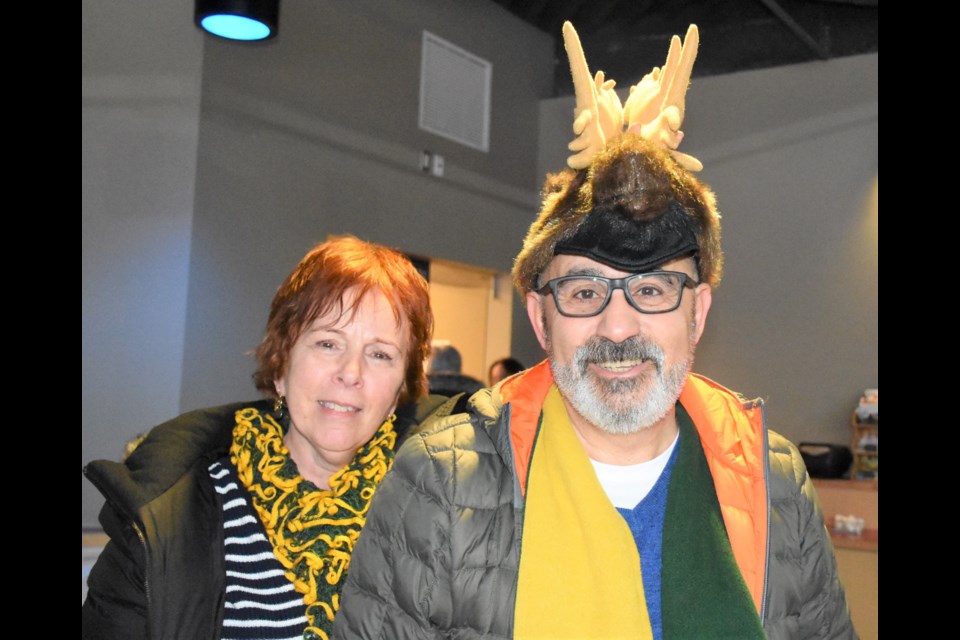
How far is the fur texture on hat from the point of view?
1681 mm

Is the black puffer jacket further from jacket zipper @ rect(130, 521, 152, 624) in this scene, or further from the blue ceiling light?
the blue ceiling light

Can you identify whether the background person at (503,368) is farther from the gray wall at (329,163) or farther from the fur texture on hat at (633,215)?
the fur texture on hat at (633,215)

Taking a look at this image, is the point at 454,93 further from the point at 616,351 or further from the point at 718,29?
the point at 616,351

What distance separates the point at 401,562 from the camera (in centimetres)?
155

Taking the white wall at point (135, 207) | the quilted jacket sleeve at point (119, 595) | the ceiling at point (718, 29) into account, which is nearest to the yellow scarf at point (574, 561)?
the quilted jacket sleeve at point (119, 595)

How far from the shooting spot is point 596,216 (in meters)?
1.71

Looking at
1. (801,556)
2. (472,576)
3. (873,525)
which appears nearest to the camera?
(472,576)

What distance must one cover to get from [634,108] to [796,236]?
18.3 feet

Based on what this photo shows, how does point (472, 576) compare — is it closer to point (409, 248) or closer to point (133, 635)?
point (133, 635)

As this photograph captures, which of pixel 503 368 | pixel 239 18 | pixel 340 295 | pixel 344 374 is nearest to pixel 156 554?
pixel 344 374

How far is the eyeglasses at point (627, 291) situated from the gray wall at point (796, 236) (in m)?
5.46
